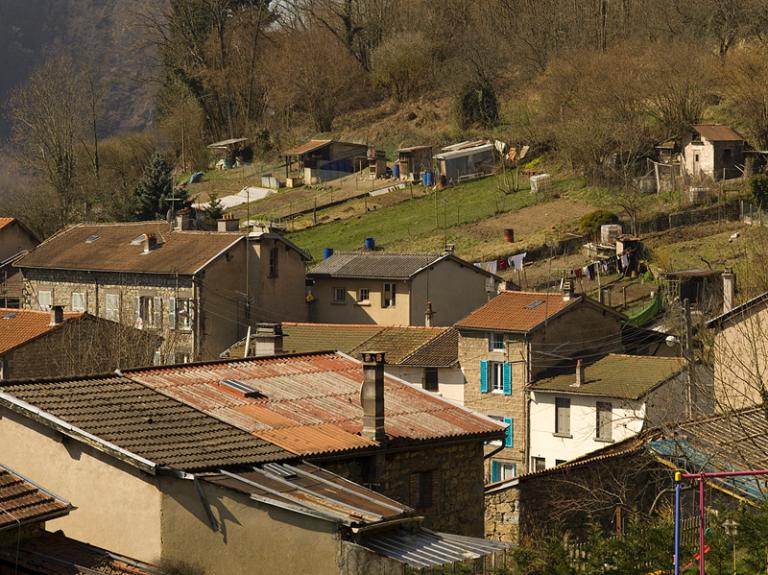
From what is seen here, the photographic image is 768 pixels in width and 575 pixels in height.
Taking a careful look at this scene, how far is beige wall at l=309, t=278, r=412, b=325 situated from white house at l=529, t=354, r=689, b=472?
9632 millimetres

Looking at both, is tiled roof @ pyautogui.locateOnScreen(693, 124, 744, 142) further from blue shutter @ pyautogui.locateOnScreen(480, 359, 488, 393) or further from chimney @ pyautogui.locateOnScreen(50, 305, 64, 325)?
chimney @ pyautogui.locateOnScreen(50, 305, 64, 325)

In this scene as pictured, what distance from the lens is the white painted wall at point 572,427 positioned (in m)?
38.1

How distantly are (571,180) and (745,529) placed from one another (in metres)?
49.9

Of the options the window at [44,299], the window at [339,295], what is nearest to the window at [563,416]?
the window at [339,295]

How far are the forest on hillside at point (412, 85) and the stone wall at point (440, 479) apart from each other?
4361 centimetres

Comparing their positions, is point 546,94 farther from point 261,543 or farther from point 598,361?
point 261,543

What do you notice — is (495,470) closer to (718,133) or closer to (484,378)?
(484,378)

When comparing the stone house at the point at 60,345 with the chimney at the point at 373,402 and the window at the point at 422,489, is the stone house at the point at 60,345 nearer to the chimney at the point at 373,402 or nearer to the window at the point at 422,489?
the window at the point at 422,489

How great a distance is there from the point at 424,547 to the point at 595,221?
41849 millimetres

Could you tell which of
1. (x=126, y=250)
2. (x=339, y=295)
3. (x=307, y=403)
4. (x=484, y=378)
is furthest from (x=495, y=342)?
(x=307, y=403)

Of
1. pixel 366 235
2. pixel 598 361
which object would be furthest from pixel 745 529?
pixel 366 235

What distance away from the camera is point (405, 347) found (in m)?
42.8

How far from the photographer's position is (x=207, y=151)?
287ft

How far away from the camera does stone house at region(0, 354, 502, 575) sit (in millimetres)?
16719
